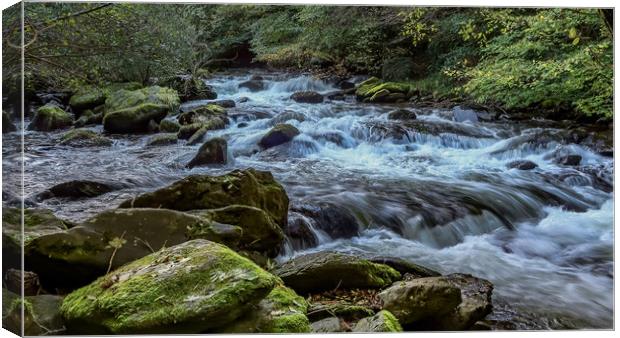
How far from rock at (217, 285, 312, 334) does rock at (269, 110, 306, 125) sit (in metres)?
1.12

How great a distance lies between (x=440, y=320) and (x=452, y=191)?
93 cm

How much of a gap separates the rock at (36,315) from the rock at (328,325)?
52.6 inches

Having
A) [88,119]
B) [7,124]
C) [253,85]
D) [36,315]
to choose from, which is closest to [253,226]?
[253,85]

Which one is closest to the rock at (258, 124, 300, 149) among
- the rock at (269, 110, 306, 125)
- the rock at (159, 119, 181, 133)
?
the rock at (269, 110, 306, 125)

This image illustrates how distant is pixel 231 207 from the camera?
4238mm

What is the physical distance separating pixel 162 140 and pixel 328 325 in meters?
1.48

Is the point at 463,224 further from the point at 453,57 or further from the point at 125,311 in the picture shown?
the point at 125,311

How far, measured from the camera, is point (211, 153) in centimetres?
422

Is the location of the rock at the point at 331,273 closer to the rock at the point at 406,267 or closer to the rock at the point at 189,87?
the rock at the point at 406,267

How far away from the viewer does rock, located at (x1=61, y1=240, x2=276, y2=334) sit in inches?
133

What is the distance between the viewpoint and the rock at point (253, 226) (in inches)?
163

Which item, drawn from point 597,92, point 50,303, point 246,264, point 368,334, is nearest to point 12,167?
point 50,303

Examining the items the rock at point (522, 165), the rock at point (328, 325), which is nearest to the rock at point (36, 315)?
the rock at point (328, 325)

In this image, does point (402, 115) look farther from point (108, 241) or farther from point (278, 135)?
point (108, 241)
